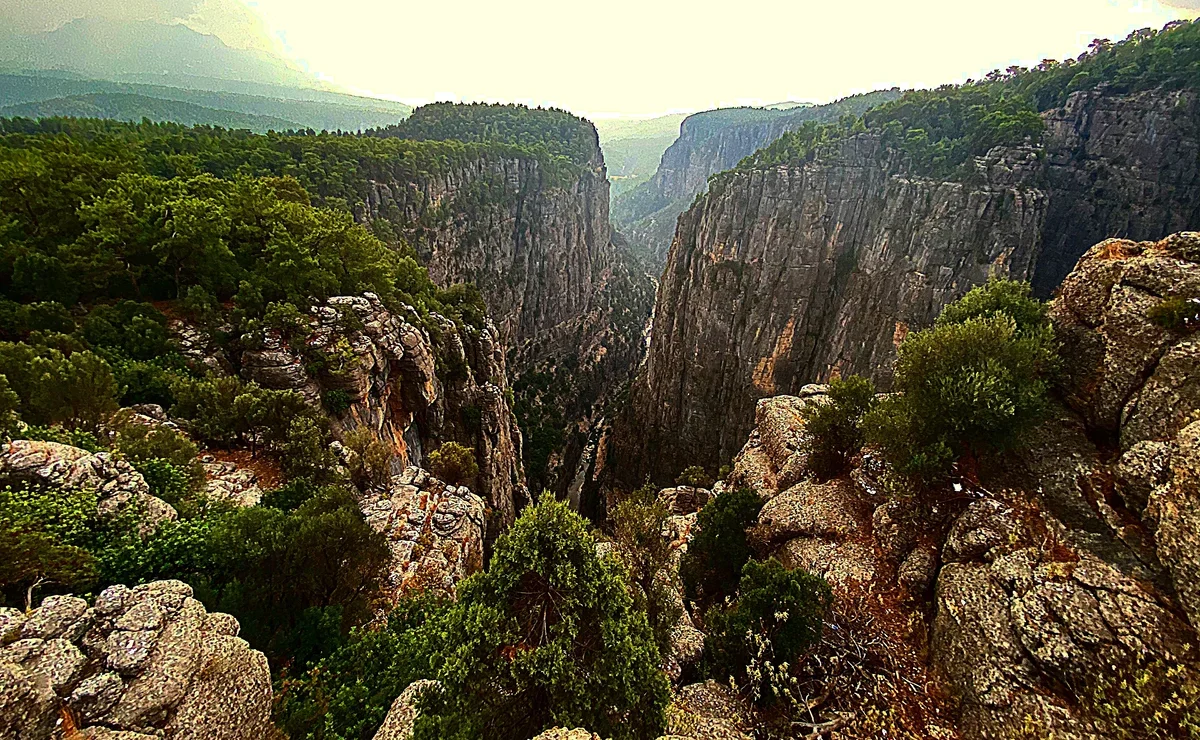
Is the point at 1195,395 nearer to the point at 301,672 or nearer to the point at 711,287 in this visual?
the point at 301,672

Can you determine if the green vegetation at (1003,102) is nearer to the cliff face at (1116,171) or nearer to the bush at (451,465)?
A: the cliff face at (1116,171)

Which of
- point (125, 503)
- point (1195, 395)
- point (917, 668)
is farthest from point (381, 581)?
point (1195, 395)

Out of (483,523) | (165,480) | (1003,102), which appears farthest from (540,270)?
(165,480)

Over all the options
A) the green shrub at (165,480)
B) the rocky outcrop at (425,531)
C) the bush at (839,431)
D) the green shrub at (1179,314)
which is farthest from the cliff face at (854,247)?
the green shrub at (165,480)

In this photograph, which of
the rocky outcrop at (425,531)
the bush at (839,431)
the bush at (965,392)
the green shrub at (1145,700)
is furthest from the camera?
the bush at (839,431)

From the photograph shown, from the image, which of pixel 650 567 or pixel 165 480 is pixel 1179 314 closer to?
pixel 650 567

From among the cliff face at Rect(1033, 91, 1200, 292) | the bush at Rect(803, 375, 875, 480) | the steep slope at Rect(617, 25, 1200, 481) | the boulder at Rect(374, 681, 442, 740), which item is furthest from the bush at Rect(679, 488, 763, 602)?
the cliff face at Rect(1033, 91, 1200, 292)

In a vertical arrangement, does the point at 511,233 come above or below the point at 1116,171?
below
